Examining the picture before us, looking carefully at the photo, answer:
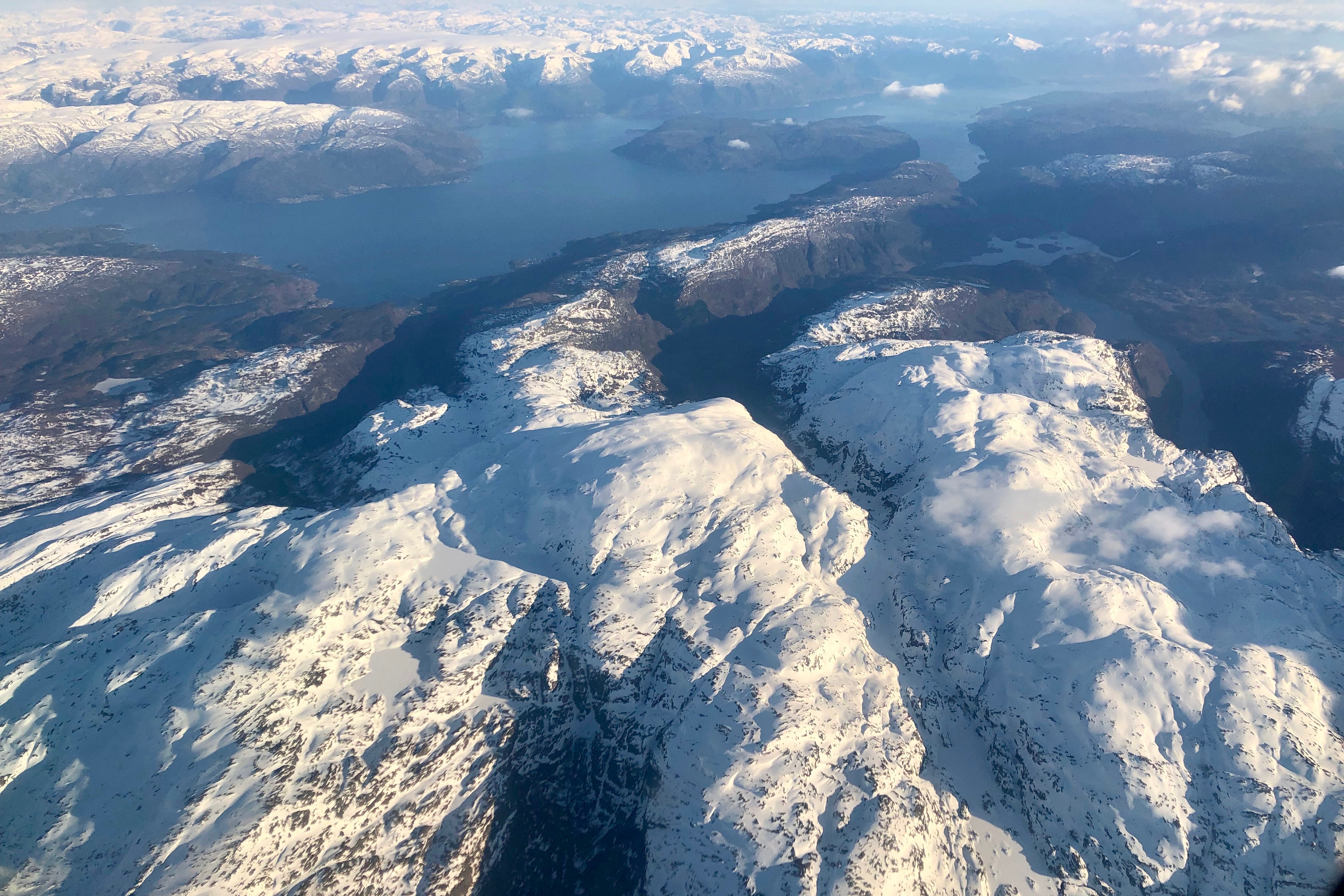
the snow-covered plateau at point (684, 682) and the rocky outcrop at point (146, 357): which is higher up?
the snow-covered plateau at point (684, 682)

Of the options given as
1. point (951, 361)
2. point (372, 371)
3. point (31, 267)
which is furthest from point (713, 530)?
point (31, 267)

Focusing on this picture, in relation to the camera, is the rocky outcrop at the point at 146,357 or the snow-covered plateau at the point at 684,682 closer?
the snow-covered plateau at the point at 684,682

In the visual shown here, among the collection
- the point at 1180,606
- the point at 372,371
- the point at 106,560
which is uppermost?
the point at 106,560

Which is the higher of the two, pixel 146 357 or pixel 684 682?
pixel 684 682

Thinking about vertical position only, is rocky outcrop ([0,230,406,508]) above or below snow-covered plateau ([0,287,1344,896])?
below

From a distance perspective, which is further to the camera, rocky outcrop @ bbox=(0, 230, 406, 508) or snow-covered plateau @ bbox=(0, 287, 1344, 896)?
rocky outcrop @ bbox=(0, 230, 406, 508)

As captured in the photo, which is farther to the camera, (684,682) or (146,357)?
(146,357)

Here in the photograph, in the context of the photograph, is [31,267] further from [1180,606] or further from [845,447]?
[1180,606]

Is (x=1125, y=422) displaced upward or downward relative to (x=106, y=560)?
downward
